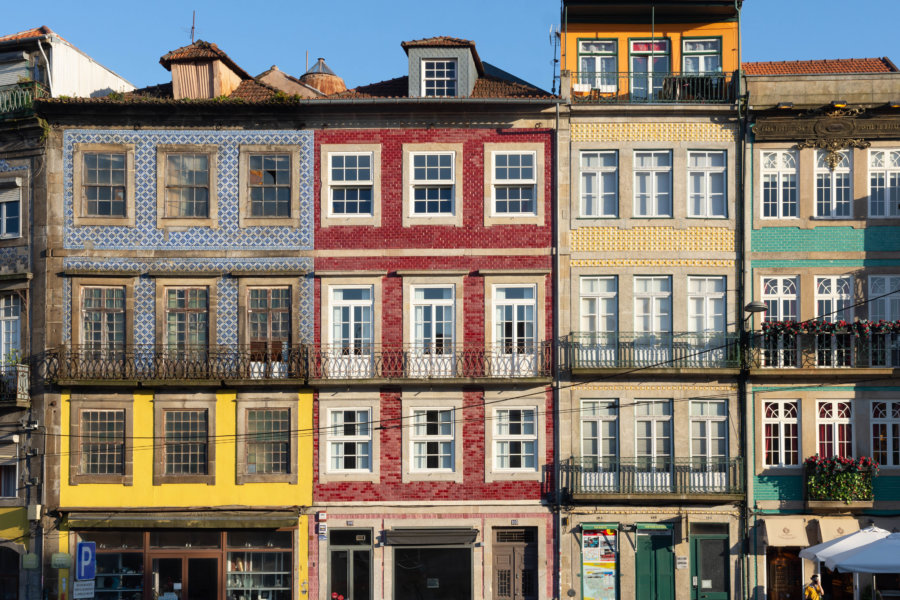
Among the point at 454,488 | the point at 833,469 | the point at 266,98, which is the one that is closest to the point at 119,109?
the point at 266,98

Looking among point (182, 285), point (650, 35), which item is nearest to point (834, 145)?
point (650, 35)

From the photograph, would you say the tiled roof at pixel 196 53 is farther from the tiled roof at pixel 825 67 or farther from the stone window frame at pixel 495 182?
the tiled roof at pixel 825 67

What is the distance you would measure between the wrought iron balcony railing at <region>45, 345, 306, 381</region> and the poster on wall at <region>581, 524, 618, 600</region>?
7.91m

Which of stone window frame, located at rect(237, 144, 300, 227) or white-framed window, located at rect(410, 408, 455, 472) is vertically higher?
stone window frame, located at rect(237, 144, 300, 227)

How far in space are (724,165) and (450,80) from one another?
7.15 m

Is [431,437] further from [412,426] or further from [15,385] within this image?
[15,385]

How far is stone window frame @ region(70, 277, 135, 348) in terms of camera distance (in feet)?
91.5

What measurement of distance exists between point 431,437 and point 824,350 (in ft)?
31.7

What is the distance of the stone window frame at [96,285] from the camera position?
27.9 metres

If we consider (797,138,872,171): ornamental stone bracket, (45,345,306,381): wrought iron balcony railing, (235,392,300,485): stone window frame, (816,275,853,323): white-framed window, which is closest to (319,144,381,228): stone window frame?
(45,345,306,381): wrought iron balcony railing

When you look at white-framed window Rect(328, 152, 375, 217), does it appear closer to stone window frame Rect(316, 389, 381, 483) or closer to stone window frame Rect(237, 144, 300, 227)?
stone window frame Rect(237, 144, 300, 227)

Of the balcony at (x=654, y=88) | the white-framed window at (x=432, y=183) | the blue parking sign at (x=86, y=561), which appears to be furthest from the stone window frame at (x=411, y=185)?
the blue parking sign at (x=86, y=561)

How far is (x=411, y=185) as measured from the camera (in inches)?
1112

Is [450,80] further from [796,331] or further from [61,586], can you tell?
[61,586]
